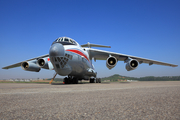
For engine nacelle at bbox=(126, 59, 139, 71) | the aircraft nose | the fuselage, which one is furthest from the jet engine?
engine nacelle at bbox=(126, 59, 139, 71)

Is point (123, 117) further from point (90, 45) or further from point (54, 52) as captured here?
point (90, 45)

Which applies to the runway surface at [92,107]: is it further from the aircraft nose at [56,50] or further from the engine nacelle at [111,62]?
the engine nacelle at [111,62]

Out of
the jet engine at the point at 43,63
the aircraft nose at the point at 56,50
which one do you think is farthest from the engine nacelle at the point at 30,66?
the aircraft nose at the point at 56,50

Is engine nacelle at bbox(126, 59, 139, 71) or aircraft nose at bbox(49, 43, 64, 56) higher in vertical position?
aircraft nose at bbox(49, 43, 64, 56)

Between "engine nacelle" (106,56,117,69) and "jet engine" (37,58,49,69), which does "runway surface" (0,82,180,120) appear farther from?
"jet engine" (37,58,49,69)

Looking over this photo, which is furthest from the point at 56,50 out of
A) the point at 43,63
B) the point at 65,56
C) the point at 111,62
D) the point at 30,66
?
the point at 30,66

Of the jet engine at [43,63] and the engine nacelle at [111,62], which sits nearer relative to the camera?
the engine nacelle at [111,62]

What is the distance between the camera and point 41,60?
1153cm

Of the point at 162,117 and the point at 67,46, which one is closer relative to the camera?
the point at 162,117

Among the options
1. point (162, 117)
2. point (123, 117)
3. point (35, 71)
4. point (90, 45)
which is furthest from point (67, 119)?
point (90, 45)

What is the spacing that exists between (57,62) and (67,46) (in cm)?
129

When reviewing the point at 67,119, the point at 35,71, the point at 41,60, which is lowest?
Answer: the point at 67,119

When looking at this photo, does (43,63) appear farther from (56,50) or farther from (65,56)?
(56,50)

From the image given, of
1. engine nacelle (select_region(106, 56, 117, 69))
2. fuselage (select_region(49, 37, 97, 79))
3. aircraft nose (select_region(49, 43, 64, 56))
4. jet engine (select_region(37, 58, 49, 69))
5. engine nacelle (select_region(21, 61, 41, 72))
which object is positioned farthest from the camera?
engine nacelle (select_region(21, 61, 41, 72))
